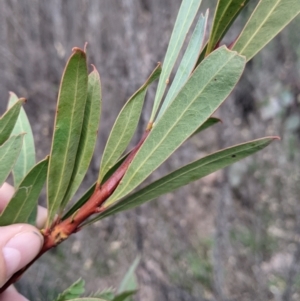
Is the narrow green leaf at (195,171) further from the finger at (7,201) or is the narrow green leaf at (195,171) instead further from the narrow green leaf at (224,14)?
the finger at (7,201)

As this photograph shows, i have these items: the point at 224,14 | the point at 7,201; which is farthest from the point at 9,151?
the point at 7,201

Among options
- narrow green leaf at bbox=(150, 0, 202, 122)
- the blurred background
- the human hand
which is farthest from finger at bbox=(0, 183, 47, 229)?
the blurred background

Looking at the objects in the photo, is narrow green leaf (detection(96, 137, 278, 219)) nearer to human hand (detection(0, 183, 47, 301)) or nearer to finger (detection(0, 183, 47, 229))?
human hand (detection(0, 183, 47, 301))

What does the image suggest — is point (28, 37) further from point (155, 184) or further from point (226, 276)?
point (155, 184)

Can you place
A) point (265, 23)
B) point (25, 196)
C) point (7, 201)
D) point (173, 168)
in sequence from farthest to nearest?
point (173, 168)
point (7, 201)
point (25, 196)
point (265, 23)

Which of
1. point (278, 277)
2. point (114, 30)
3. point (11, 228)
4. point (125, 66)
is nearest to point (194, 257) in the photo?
point (278, 277)

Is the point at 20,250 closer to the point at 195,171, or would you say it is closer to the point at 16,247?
the point at 16,247
